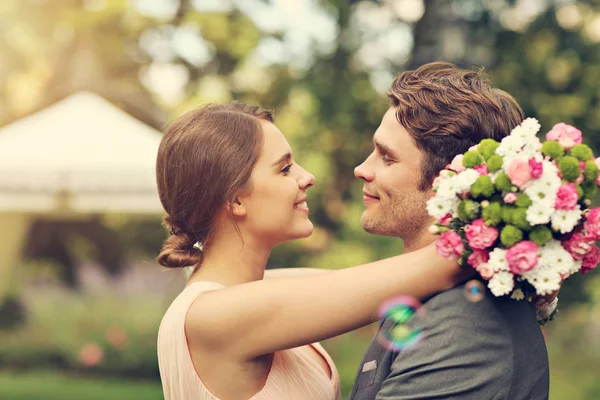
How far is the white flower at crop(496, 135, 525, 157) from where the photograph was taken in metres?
2.45

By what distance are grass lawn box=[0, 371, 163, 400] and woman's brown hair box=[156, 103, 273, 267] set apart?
19.9ft

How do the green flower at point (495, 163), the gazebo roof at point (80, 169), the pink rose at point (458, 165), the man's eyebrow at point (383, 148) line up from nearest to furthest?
1. the green flower at point (495, 163)
2. the pink rose at point (458, 165)
3. the man's eyebrow at point (383, 148)
4. the gazebo roof at point (80, 169)

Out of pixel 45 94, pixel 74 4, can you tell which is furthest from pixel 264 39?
pixel 74 4

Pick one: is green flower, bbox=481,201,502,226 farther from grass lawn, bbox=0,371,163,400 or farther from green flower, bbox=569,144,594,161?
grass lawn, bbox=0,371,163,400

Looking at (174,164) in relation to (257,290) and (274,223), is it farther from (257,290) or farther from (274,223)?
(257,290)

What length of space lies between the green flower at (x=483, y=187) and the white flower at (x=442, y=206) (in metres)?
0.08

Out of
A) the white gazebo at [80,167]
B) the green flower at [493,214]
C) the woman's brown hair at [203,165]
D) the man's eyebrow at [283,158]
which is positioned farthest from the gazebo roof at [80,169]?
the green flower at [493,214]

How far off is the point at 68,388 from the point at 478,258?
780 centimetres

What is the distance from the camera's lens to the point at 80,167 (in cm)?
859

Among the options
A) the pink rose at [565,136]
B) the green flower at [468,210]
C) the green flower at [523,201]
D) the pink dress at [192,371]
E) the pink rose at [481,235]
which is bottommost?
the pink dress at [192,371]

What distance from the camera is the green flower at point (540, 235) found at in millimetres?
2381

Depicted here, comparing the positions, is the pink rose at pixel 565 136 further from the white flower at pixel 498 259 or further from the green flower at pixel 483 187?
the white flower at pixel 498 259

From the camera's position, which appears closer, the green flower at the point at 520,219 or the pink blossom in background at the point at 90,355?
the green flower at the point at 520,219

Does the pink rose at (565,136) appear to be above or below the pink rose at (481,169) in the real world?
above
